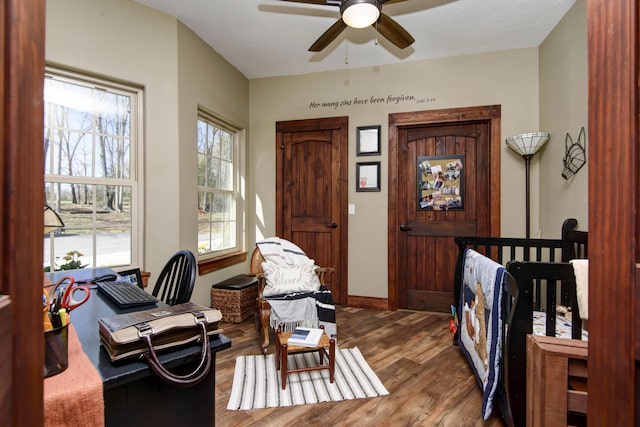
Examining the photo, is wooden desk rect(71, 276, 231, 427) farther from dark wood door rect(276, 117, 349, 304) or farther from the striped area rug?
dark wood door rect(276, 117, 349, 304)

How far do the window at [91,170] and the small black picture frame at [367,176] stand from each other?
221cm

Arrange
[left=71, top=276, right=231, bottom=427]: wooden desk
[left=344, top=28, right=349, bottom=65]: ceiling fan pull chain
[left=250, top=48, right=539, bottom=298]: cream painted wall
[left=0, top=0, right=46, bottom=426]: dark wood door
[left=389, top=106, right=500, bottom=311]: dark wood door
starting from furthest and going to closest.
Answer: [left=389, top=106, right=500, bottom=311]: dark wood door < [left=250, top=48, right=539, bottom=298]: cream painted wall < [left=344, top=28, right=349, bottom=65]: ceiling fan pull chain < [left=71, top=276, right=231, bottom=427]: wooden desk < [left=0, top=0, right=46, bottom=426]: dark wood door

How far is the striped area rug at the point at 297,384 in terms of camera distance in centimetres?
190

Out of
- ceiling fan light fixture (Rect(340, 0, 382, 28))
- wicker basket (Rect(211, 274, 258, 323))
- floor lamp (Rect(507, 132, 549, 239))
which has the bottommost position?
wicker basket (Rect(211, 274, 258, 323))

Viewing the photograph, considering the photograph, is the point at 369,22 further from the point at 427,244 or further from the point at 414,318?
the point at 414,318

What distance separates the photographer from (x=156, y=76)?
2.77 m

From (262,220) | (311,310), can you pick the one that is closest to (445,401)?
(311,310)

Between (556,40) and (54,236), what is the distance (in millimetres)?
4303

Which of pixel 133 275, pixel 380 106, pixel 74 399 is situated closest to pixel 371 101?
pixel 380 106

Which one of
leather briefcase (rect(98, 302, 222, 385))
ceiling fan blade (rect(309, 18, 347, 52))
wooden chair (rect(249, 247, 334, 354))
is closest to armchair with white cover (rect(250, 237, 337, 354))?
wooden chair (rect(249, 247, 334, 354))

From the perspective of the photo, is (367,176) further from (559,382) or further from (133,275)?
(559,382)

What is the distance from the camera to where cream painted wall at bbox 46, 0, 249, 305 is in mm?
2332

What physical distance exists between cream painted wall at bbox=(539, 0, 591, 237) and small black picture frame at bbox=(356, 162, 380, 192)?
1599mm

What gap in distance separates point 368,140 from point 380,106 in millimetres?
399
